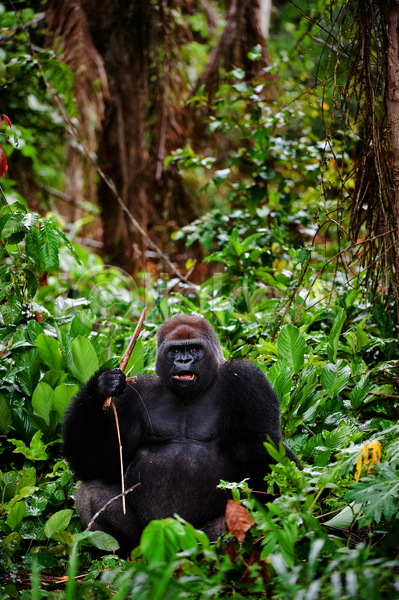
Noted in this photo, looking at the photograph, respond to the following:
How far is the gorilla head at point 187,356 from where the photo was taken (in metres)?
2.76

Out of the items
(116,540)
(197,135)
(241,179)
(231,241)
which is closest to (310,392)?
(116,540)

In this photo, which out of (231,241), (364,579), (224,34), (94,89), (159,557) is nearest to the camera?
(364,579)

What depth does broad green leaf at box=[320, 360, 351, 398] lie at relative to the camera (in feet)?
10.0

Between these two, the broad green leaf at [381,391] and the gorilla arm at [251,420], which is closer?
the gorilla arm at [251,420]

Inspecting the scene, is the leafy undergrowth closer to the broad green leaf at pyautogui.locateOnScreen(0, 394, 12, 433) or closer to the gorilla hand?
the broad green leaf at pyautogui.locateOnScreen(0, 394, 12, 433)

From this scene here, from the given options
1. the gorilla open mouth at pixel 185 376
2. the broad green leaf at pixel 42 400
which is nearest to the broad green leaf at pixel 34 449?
the broad green leaf at pixel 42 400

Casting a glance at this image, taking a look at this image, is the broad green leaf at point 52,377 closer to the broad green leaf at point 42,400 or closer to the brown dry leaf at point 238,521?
the broad green leaf at point 42,400

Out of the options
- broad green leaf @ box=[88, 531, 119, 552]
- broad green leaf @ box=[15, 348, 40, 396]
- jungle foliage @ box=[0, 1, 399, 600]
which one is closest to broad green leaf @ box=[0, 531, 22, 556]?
jungle foliage @ box=[0, 1, 399, 600]

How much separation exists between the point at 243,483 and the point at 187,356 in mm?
765

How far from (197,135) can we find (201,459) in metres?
4.40

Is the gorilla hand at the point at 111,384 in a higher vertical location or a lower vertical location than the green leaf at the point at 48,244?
lower

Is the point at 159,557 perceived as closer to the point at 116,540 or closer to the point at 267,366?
the point at 116,540

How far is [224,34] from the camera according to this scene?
5816 millimetres

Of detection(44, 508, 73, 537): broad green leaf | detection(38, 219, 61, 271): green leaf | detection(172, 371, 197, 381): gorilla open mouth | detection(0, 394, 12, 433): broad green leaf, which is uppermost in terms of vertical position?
detection(38, 219, 61, 271): green leaf
